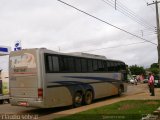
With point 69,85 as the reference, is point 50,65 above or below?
above

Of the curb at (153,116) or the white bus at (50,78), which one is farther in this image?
the white bus at (50,78)

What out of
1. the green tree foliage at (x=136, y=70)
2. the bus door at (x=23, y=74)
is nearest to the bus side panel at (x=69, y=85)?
the bus door at (x=23, y=74)

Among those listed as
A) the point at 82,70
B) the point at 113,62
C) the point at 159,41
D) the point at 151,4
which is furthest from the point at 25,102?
the point at 151,4

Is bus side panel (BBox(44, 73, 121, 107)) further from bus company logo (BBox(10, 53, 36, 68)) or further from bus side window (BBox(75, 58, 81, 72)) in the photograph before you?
bus company logo (BBox(10, 53, 36, 68))

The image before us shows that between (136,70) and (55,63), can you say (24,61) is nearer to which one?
(55,63)

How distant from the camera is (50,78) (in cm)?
1639

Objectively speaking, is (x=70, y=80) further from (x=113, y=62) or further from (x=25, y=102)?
(x=113, y=62)

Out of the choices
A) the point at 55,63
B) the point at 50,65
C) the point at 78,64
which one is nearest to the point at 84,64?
the point at 78,64

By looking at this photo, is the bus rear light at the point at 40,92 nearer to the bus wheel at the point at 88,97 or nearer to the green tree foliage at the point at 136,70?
the bus wheel at the point at 88,97

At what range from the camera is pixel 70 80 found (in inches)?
717

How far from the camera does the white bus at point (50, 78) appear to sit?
52.5 feet

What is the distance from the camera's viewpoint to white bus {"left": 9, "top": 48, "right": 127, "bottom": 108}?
16000 mm

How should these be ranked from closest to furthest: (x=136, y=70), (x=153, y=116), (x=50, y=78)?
(x=153, y=116) < (x=50, y=78) < (x=136, y=70)

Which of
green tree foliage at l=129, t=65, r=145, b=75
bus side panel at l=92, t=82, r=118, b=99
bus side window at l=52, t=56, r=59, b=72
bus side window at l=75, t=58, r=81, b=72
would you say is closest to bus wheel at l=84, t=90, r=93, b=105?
bus side panel at l=92, t=82, r=118, b=99
